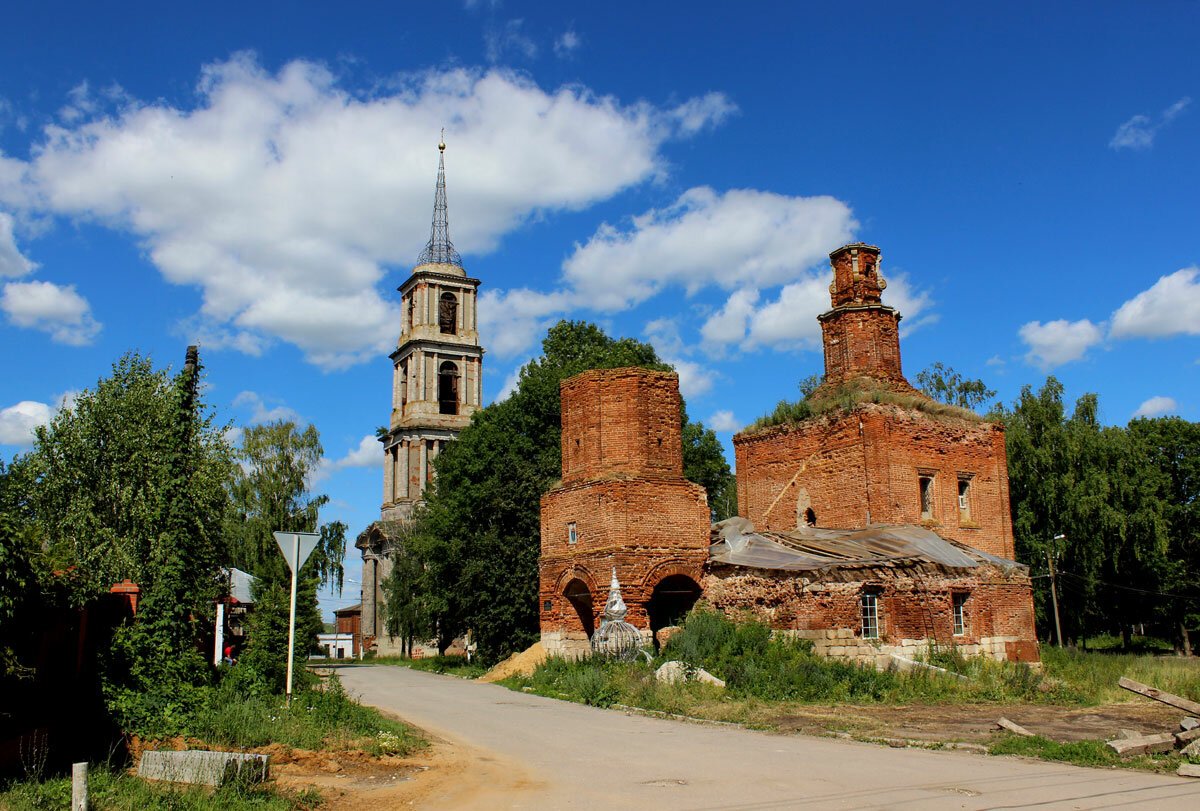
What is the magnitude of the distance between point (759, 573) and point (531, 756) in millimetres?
10933

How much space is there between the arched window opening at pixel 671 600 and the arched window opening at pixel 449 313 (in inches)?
1490

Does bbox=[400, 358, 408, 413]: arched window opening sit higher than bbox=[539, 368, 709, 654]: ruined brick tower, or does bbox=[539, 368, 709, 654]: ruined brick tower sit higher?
bbox=[400, 358, 408, 413]: arched window opening

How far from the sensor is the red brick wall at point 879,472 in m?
25.3

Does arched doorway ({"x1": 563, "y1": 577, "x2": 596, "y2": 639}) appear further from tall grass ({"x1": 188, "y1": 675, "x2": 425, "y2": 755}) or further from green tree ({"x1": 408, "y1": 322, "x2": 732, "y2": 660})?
tall grass ({"x1": 188, "y1": 675, "x2": 425, "y2": 755})

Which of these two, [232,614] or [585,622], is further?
[232,614]

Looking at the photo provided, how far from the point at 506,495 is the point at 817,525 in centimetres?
1051

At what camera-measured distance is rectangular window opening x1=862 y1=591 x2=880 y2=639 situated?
21.0 m

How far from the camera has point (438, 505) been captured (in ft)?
125

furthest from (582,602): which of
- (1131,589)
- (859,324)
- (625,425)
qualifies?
(1131,589)

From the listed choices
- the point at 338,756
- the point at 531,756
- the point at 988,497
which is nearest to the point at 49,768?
the point at 338,756

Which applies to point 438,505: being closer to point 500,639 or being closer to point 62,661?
point 500,639

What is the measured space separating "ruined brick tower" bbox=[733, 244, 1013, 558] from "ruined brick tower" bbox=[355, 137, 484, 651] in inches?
1206

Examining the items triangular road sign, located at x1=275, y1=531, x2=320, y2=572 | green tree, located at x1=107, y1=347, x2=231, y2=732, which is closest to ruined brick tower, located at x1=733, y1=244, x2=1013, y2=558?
triangular road sign, located at x1=275, y1=531, x2=320, y2=572

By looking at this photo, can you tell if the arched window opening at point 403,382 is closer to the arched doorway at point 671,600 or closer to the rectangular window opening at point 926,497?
the arched doorway at point 671,600
